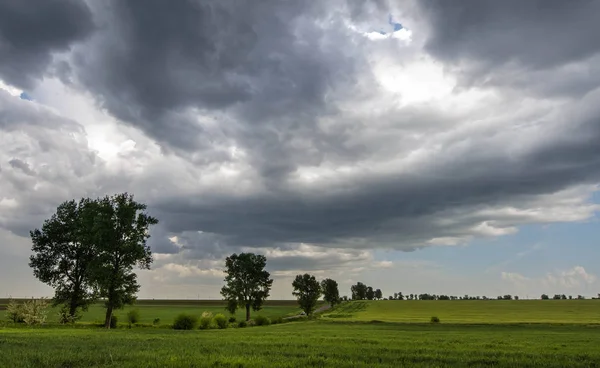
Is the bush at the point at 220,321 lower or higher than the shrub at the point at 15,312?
Answer: lower

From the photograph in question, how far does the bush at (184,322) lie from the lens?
67250mm

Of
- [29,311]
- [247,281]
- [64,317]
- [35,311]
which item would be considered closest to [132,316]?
[64,317]

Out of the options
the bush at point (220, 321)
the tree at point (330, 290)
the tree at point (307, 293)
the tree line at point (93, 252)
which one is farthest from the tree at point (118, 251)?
the tree at point (330, 290)

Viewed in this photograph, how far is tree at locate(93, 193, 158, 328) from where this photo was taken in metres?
61.2

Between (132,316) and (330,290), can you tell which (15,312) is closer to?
(132,316)

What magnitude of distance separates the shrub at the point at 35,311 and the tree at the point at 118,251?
27.2 feet

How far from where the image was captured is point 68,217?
69.9 meters

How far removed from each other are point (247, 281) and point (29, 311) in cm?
5304

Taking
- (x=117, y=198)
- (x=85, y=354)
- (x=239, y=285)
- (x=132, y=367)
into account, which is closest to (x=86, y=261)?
(x=117, y=198)

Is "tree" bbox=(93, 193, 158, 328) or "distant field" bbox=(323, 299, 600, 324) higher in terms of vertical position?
"tree" bbox=(93, 193, 158, 328)

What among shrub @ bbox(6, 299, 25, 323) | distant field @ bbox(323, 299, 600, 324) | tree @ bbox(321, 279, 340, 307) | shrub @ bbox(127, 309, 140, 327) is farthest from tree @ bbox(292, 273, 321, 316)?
shrub @ bbox(6, 299, 25, 323)

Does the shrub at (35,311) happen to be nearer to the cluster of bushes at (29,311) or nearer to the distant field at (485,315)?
the cluster of bushes at (29,311)

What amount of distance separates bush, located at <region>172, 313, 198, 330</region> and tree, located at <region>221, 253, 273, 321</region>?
1329 inches

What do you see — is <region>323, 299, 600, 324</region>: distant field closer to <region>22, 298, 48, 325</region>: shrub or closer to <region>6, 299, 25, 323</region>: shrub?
<region>22, 298, 48, 325</region>: shrub
